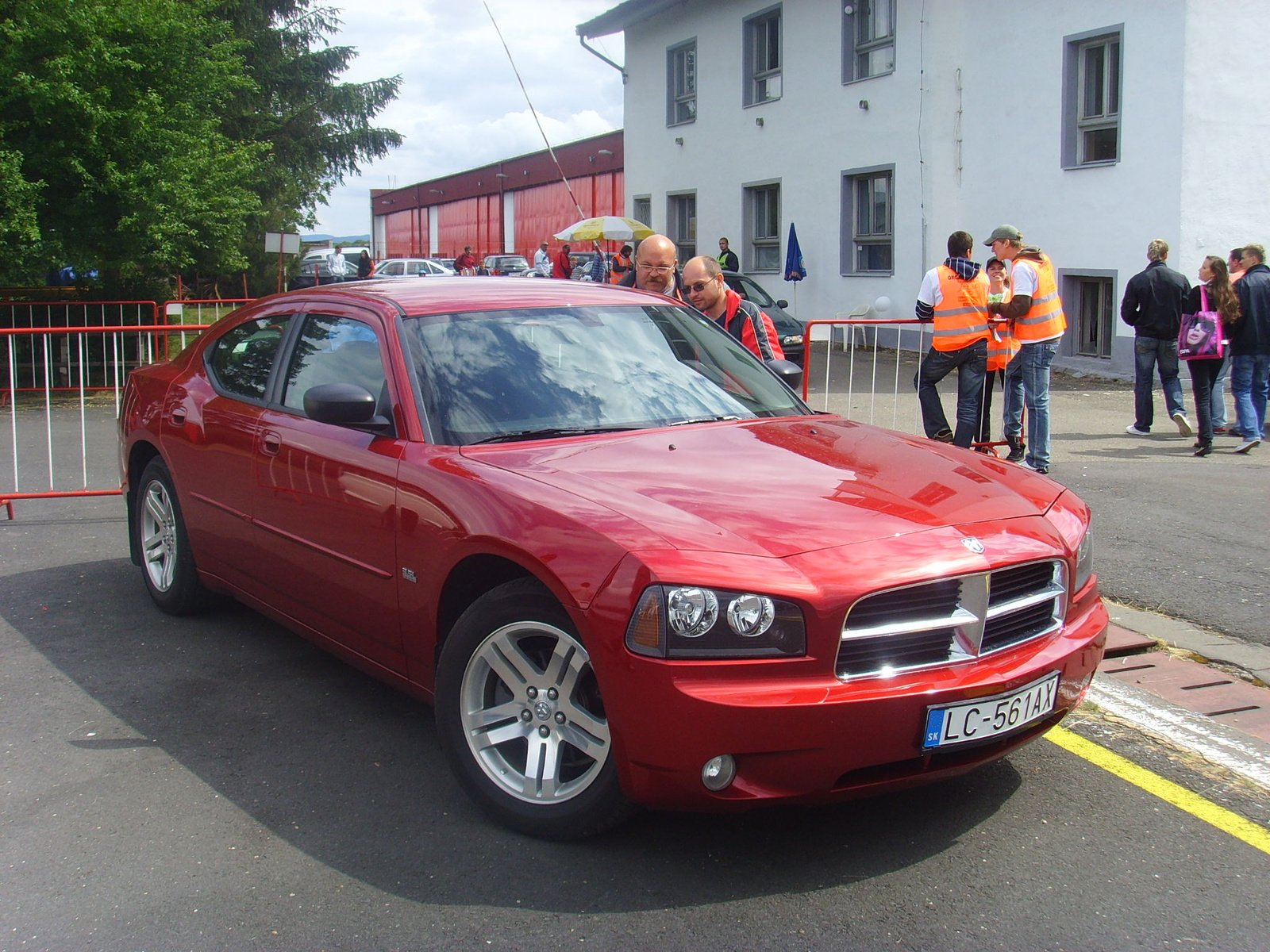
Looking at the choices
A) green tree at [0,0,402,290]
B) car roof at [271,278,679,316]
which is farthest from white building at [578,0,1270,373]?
car roof at [271,278,679,316]

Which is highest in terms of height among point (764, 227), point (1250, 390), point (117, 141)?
point (117, 141)

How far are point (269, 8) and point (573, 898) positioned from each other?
1258 inches

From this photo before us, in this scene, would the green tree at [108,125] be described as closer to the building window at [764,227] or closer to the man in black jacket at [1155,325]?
the man in black jacket at [1155,325]

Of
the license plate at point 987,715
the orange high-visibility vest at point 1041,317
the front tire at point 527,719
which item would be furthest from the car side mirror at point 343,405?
the orange high-visibility vest at point 1041,317

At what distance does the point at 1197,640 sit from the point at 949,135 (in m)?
16.8

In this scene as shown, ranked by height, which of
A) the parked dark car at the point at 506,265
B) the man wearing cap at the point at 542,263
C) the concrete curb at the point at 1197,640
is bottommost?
the concrete curb at the point at 1197,640

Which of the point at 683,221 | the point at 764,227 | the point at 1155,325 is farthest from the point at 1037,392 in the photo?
the point at 683,221

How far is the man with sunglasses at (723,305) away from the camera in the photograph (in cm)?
706

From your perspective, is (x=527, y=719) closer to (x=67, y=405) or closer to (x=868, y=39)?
(x=67, y=405)

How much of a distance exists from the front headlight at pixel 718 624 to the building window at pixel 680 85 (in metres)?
26.7

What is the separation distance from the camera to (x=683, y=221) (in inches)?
1177

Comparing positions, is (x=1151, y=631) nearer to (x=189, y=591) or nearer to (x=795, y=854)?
(x=795, y=854)

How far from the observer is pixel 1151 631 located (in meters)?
5.59

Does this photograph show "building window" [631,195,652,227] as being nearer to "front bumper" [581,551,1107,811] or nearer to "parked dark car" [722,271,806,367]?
"parked dark car" [722,271,806,367]
